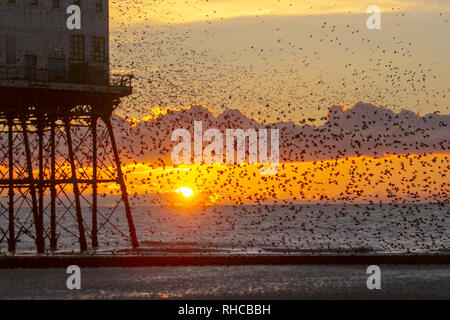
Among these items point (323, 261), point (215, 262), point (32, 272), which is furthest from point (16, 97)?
point (323, 261)

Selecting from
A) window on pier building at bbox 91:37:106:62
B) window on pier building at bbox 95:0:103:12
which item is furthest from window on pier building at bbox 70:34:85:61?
window on pier building at bbox 95:0:103:12

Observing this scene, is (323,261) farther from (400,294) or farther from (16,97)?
(16,97)

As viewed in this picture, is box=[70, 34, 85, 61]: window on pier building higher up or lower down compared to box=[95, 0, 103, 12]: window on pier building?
lower down

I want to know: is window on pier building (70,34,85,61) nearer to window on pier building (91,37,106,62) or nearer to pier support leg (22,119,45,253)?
window on pier building (91,37,106,62)

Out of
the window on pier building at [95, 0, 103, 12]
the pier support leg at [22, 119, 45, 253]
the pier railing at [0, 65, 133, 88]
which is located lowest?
the pier support leg at [22, 119, 45, 253]

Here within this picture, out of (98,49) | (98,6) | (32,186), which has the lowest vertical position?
(32,186)

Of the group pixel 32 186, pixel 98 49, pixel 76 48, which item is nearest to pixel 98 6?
pixel 98 49

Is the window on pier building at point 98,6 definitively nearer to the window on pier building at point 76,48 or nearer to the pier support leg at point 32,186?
the window on pier building at point 76,48

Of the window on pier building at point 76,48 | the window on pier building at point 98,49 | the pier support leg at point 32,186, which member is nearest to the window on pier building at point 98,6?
the window on pier building at point 98,49

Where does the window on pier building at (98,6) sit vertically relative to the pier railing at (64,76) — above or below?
above

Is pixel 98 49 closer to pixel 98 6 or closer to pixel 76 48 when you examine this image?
pixel 76 48
